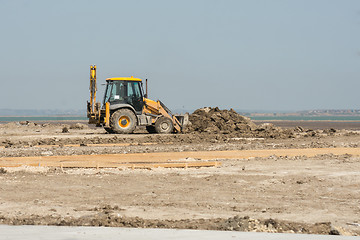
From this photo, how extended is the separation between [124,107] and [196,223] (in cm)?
1810

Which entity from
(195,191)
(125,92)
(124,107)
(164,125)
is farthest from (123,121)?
(195,191)

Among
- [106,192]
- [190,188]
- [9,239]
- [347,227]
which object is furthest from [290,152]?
[9,239]

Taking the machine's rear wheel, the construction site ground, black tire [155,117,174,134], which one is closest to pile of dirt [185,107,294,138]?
black tire [155,117,174,134]

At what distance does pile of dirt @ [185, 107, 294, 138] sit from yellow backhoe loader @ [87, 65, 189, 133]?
3.01m

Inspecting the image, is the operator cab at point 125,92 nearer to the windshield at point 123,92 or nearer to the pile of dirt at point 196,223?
the windshield at point 123,92

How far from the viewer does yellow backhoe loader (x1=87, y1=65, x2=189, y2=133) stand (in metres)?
25.1

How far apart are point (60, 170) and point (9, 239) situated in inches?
283

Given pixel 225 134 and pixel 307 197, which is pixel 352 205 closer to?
pixel 307 197

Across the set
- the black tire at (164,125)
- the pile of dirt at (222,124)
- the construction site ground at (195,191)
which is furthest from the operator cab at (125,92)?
the construction site ground at (195,191)

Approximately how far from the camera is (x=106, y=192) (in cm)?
1041

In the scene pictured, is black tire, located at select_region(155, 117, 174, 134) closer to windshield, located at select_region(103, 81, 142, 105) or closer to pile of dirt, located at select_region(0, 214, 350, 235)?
windshield, located at select_region(103, 81, 142, 105)

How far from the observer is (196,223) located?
755cm

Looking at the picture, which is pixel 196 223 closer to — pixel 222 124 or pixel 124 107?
pixel 124 107

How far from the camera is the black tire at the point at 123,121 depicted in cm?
2531
